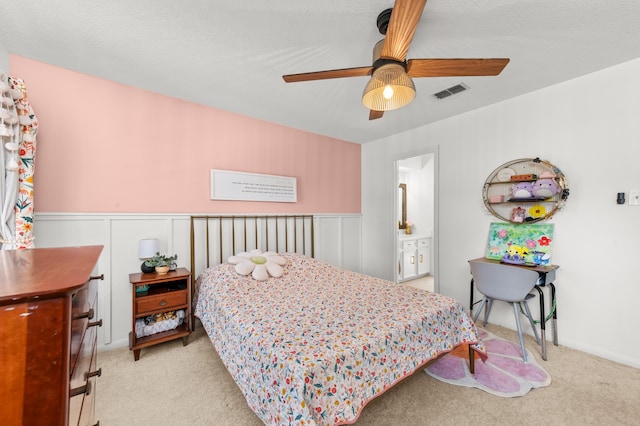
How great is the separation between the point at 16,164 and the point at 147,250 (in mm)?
1113

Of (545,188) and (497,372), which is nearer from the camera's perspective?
(497,372)

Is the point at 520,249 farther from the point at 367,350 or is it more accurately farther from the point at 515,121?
the point at 367,350

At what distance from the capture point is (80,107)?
8.00ft

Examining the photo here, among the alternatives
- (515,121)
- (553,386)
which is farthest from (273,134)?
(553,386)

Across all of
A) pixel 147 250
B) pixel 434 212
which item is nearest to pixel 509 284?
pixel 434 212

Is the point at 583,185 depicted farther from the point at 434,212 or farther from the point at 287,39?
the point at 287,39

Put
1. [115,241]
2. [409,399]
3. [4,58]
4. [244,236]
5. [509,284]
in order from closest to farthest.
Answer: [409,399] → [4,58] → [509,284] → [115,241] → [244,236]

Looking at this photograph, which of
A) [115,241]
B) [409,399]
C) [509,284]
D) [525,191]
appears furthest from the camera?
[525,191]

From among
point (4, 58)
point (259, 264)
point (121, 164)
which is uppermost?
point (4, 58)

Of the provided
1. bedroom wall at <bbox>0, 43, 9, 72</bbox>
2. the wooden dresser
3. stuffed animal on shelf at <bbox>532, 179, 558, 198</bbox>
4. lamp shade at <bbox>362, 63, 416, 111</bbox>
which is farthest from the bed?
bedroom wall at <bbox>0, 43, 9, 72</bbox>

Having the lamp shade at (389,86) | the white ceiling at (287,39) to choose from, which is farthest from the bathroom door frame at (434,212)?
the lamp shade at (389,86)

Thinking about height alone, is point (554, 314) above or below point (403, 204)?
below

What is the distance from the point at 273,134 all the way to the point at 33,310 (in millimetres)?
3406

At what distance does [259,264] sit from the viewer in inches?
111
